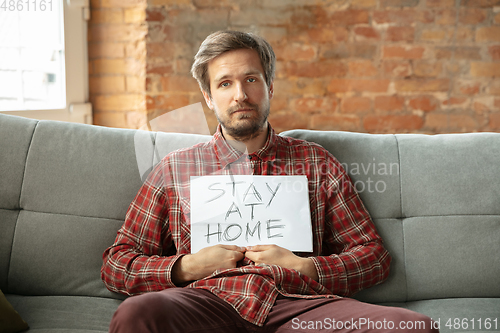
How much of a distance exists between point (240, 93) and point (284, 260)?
500 millimetres

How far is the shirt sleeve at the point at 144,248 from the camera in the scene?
3.79ft

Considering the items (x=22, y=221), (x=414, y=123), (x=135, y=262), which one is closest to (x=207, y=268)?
(x=135, y=262)

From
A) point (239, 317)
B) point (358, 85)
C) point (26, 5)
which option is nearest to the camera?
point (239, 317)

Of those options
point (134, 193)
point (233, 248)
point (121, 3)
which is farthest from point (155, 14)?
point (233, 248)

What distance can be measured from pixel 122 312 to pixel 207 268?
0.95 feet

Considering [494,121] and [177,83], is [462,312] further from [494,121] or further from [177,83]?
[177,83]

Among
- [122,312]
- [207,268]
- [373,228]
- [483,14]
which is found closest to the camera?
[122,312]

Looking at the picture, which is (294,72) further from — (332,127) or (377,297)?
(377,297)

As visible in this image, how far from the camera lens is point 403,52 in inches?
80.0

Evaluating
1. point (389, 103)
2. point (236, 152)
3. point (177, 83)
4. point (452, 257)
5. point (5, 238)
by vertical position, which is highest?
point (177, 83)

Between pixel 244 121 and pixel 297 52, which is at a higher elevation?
pixel 297 52

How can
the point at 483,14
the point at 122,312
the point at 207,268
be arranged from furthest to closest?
the point at 483,14
the point at 207,268
the point at 122,312

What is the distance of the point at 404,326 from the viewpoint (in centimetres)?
92

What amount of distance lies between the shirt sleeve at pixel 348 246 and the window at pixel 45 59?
135 cm
